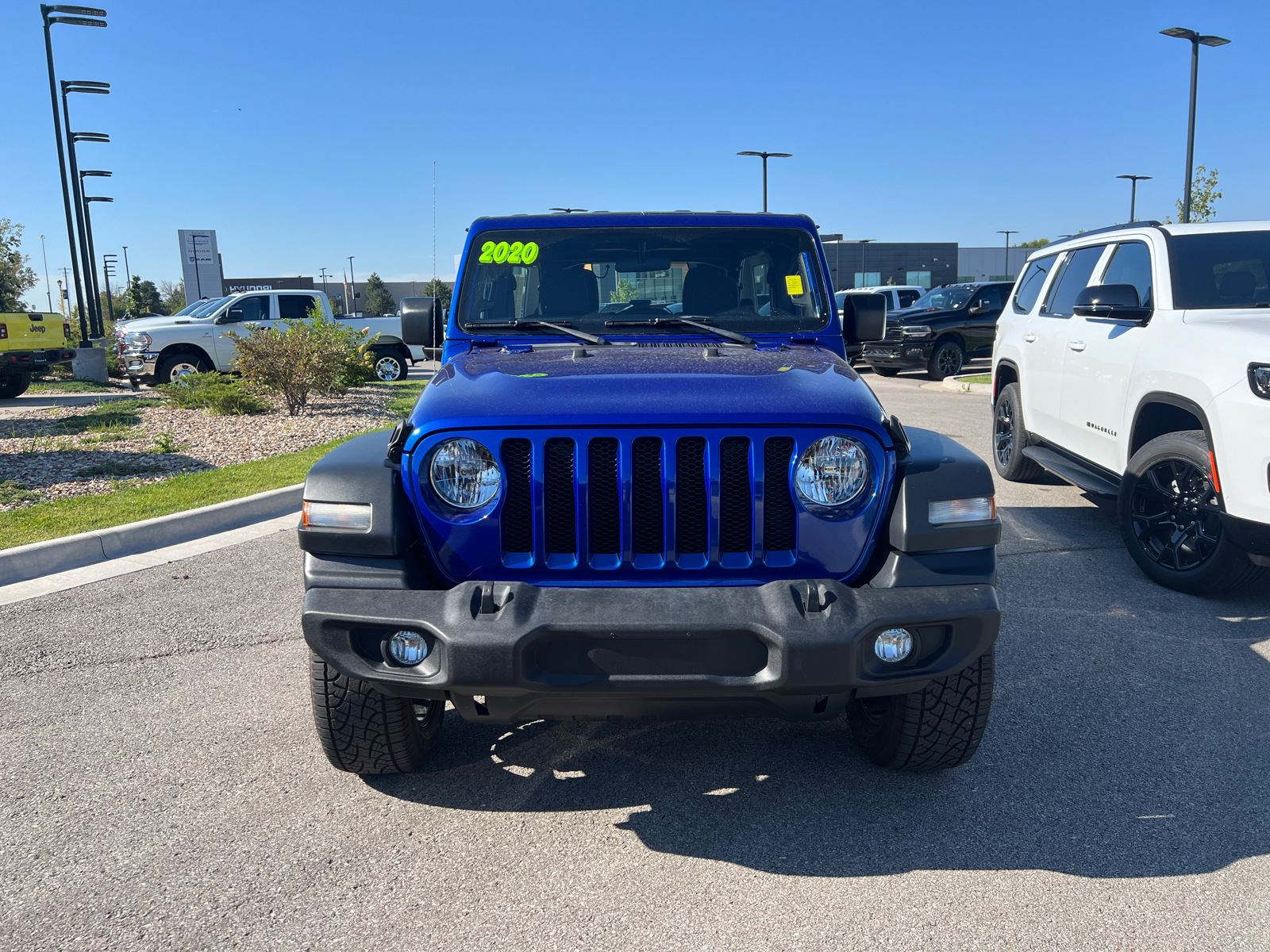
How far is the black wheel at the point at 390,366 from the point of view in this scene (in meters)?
18.6

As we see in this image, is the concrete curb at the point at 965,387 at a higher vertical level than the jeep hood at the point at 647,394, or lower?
lower

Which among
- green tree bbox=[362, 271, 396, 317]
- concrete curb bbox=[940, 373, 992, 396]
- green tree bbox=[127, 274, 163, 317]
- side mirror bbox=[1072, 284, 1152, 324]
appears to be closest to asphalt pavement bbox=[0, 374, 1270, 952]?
side mirror bbox=[1072, 284, 1152, 324]

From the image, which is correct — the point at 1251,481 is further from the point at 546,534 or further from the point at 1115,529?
the point at 546,534

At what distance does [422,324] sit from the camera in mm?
4348

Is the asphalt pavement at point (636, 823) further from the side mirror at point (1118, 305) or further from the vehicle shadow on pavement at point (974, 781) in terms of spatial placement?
the side mirror at point (1118, 305)

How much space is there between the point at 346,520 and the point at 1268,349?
409 centimetres

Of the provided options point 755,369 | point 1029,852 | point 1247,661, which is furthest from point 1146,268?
point 1029,852

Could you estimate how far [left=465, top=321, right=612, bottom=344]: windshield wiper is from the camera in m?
3.93

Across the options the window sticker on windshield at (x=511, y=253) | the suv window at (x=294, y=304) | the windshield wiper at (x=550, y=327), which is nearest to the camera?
the windshield wiper at (x=550, y=327)

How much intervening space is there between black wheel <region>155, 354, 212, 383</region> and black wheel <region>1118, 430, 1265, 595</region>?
15386 mm

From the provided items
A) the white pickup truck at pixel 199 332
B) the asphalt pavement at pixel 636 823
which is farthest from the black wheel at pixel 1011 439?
the white pickup truck at pixel 199 332

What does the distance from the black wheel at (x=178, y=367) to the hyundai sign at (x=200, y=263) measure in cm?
3313

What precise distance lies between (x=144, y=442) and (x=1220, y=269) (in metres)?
9.84


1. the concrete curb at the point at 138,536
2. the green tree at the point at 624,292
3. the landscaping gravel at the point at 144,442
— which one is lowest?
the concrete curb at the point at 138,536
